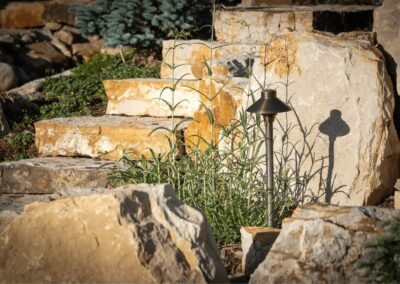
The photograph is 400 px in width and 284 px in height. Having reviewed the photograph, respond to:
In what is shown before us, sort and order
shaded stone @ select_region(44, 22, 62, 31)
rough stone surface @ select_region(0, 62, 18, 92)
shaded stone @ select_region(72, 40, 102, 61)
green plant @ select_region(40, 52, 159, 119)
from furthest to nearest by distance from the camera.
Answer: shaded stone @ select_region(44, 22, 62, 31) < shaded stone @ select_region(72, 40, 102, 61) < rough stone surface @ select_region(0, 62, 18, 92) < green plant @ select_region(40, 52, 159, 119)

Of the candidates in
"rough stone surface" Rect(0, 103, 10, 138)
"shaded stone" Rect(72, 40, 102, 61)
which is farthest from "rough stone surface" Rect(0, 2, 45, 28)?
"rough stone surface" Rect(0, 103, 10, 138)

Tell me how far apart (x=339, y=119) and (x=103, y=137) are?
216 cm

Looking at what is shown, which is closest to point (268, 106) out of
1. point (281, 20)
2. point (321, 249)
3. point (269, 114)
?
point (269, 114)

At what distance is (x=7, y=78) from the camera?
28.6 feet

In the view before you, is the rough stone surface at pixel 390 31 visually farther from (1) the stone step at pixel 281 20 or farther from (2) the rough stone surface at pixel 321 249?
(2) the rough stone surface at pixel 321 249

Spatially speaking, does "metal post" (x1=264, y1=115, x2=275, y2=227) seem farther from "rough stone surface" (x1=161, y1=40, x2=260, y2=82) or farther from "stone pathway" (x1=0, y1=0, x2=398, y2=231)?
"rough stone surface" (x1=161, y1=40, x2=260, y2=82)

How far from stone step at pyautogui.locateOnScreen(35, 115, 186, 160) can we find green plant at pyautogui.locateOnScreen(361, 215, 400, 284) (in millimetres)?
2746

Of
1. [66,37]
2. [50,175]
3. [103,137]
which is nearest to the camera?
[50,175]

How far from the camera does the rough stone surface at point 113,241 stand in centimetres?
374

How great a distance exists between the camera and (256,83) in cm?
573

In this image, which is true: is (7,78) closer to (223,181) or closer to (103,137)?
(103,137)

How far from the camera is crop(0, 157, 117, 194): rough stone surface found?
6.07m

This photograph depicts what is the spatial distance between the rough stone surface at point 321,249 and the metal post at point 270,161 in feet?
2.72

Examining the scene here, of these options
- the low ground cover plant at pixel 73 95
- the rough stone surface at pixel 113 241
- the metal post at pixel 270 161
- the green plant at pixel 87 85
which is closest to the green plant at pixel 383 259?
the rough stone surface at pixel 113 241
